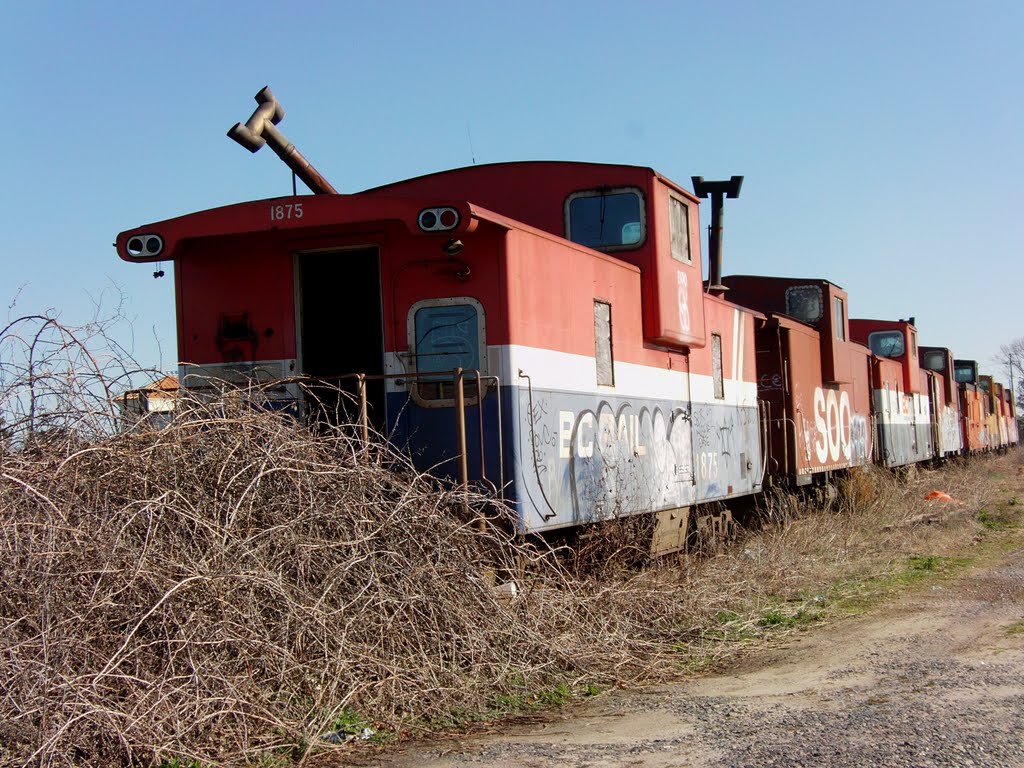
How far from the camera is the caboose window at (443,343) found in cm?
798

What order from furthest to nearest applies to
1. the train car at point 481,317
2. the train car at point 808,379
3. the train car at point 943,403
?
1. the train car at point 943,403
2. the train car at point 808,379
3. the train car at point 481,317

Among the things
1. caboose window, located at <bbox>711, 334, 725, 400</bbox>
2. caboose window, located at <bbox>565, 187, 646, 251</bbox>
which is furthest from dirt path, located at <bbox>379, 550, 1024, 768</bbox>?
caboose window, located at <bbox>711, 334, 725, 400</bbox>

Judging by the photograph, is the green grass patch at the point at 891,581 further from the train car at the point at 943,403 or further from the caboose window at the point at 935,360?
the caboose window at the point at 935,360

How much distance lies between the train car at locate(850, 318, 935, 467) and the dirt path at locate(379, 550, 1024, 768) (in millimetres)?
14525

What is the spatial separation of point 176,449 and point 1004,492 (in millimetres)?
20548

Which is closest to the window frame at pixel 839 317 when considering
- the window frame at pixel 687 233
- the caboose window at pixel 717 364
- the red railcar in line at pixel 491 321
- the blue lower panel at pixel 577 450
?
the caboose window at pixel 717 364

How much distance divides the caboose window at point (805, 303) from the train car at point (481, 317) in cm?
760

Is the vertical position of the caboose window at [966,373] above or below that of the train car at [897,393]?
above

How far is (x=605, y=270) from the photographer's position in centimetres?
943

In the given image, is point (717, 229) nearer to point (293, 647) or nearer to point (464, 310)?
point (464, 310)

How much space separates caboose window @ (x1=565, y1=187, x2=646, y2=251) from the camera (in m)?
10.2

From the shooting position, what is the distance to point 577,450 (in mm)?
8734

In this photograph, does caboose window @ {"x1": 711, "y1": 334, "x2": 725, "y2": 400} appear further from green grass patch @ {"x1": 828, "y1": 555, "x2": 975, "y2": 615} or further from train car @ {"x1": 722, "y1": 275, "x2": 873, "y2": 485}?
green grass patch @ {"x1": 828, "y1": 555, "x2": 975, "y2": 615}

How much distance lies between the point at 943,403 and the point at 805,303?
15157 millimetres
